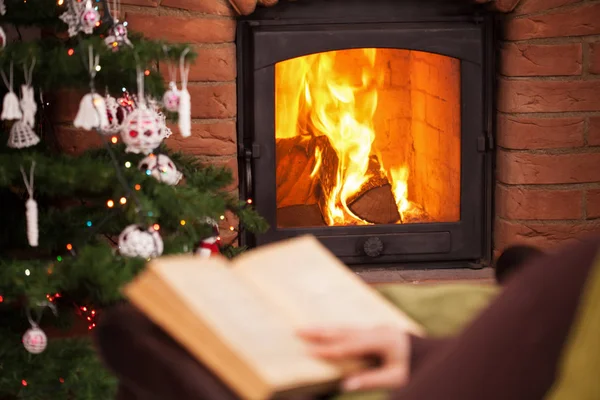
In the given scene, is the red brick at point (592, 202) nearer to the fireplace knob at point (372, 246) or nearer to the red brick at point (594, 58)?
the red brick at point (594, 58)

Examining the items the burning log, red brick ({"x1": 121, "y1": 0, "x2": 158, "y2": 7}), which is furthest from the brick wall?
red brick ({"x1": 121, "y1": 0, "x2": 158, "y2": 7})

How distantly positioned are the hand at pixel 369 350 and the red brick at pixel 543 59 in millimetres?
1805

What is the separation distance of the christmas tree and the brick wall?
943mm

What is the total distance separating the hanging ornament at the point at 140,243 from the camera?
1.89 meters

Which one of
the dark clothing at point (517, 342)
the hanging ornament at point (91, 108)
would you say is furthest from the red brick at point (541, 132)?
the dark clothing at point (517, 342)

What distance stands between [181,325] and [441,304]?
36 centimetres

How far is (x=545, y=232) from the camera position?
2.83 m

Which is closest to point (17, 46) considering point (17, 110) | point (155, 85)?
point (17, 110)

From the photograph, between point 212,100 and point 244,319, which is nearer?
point 244,319

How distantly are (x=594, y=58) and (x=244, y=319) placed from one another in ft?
6.41

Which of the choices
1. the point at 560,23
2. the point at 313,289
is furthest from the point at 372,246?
the point at 313,289

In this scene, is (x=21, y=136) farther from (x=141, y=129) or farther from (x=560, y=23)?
(x=560, y=23)

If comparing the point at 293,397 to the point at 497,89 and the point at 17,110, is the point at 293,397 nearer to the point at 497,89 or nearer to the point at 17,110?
the point at 17,110

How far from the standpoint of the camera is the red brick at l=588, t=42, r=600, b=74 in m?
2.72
